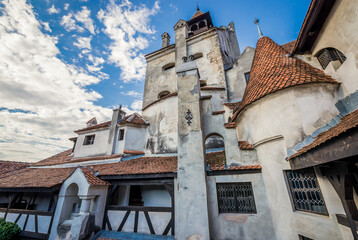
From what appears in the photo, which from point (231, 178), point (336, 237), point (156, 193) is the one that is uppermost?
point (231, 178)

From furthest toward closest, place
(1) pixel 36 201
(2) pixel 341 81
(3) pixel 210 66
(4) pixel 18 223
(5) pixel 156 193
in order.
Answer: (3) pixel 210 66 → (1) pixel 36 201 → (5) pixel 156 193 → (4) pixel 18 223 → (2) pixel 341 81

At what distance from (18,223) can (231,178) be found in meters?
11.6

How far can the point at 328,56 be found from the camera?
16.4 feet

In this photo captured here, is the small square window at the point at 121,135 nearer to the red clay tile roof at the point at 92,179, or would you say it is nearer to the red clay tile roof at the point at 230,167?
the red clay tile roof at the point at 92,179

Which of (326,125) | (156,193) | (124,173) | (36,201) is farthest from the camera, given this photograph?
(36,201)

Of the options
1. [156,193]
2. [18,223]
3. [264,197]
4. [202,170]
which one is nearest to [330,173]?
[264,197]

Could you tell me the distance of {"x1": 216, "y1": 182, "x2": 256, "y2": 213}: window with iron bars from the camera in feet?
18.6

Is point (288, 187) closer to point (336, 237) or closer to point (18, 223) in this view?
point (336, 237)

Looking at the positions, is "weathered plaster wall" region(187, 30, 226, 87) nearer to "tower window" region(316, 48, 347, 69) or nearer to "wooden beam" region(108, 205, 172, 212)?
"tower window" region(316, 48, 347, 69)

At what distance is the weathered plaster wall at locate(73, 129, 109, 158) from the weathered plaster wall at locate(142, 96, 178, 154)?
133 inches

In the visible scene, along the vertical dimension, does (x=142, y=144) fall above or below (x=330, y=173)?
above

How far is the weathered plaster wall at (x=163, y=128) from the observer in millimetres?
10320

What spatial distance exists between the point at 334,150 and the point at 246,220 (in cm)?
400

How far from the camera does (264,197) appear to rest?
5.50 metres
